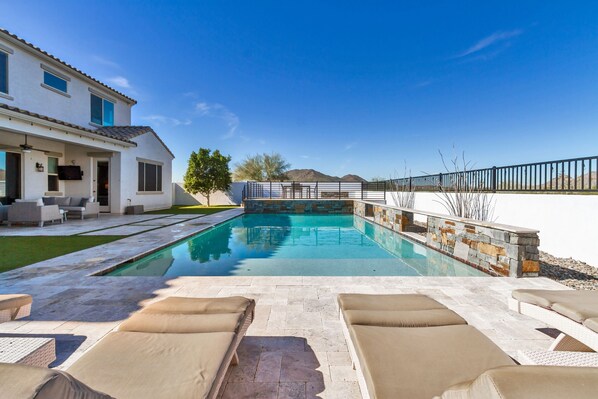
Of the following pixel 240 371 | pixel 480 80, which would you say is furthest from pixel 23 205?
pixel 480 80

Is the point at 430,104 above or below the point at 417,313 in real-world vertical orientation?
above

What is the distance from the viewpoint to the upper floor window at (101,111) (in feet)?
45.3

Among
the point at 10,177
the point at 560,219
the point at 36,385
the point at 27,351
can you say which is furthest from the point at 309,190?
the point at 36,385

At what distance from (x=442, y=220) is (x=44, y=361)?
23.0 feet

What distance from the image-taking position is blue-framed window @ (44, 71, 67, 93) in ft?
37.8

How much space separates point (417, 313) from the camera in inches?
83.4

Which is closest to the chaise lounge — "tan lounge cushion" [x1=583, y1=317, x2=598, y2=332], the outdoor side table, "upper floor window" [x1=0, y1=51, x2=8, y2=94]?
"tan lounge cushion" [x1=583, y1=317, x2=598, y2=332]

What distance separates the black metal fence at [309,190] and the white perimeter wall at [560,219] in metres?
12.9

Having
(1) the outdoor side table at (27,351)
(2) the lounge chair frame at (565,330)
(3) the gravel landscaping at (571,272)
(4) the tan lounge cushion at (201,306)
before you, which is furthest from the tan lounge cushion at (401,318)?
(3) the gravel landscaping at (571,272)

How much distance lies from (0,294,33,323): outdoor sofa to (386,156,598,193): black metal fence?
8.16 meters

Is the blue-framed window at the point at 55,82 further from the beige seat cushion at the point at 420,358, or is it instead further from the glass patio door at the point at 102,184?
the beige seat cushion at the point at 420,358

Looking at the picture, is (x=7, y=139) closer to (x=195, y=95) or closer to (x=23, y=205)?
(x=23, y=205)

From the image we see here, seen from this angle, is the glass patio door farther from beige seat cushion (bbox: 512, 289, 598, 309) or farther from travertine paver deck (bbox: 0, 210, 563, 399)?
beige seat cushion (bbox: 512, 289, 598, 309)

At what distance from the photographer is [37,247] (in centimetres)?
637
